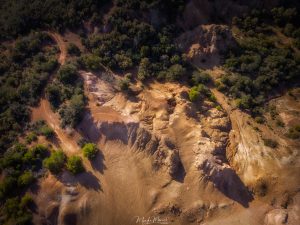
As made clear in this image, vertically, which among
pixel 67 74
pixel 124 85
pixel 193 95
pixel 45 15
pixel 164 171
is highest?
pixel 45 15

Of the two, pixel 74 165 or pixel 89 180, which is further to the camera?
pixel 89 180

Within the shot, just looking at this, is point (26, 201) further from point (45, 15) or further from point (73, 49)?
point (45, 15)

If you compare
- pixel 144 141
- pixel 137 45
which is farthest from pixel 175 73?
pixel 144 141

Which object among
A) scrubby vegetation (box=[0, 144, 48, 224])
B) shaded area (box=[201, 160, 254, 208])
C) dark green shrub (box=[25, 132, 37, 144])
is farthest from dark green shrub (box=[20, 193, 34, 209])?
shaded area (box=[201, 160, 254, 208])

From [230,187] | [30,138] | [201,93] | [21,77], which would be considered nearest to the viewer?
[230,187]

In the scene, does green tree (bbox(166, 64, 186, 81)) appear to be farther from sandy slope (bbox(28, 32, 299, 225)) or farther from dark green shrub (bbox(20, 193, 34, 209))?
dark green shrub (bbox(20, 193, 34, 209))

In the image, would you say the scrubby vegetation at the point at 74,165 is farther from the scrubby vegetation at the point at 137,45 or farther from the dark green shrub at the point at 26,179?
the scrubby vegetation at the point at 137,45

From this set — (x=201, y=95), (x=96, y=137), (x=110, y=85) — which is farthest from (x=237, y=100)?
(x=96, y=137)
